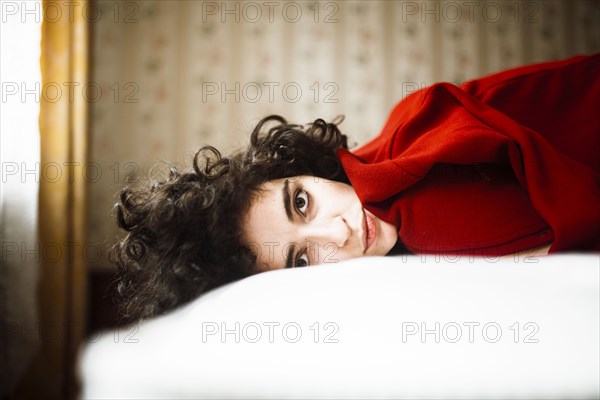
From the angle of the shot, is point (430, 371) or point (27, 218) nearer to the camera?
point (430, 371)

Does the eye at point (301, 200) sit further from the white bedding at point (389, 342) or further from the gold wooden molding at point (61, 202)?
the gold wooden molding at point (61, 202)

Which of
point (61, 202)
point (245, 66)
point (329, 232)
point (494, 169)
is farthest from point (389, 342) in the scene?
point (245, 66)

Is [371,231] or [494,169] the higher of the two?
[494,169]

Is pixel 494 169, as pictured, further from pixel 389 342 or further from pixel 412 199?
pixel 389 342

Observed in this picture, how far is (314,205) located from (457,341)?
43cm

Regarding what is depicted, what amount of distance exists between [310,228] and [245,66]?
1826mm

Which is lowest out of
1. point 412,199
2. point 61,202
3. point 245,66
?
point 61,202

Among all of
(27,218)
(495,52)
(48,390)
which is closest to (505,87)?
(27,218)

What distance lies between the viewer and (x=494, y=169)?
0.79 m

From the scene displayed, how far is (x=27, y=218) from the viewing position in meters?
1.36

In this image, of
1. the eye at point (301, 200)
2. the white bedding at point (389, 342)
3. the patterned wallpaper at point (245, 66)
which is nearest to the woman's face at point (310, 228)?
the eye at point (301, 200)

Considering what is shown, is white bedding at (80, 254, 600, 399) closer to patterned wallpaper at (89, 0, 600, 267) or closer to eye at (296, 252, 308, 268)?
eye at (296, 252, 308, 268)

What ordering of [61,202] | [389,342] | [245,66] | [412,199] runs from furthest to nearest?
[245,66] < [61,202] < [412,199] < [389,342]

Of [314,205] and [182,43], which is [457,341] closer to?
[314,205]
